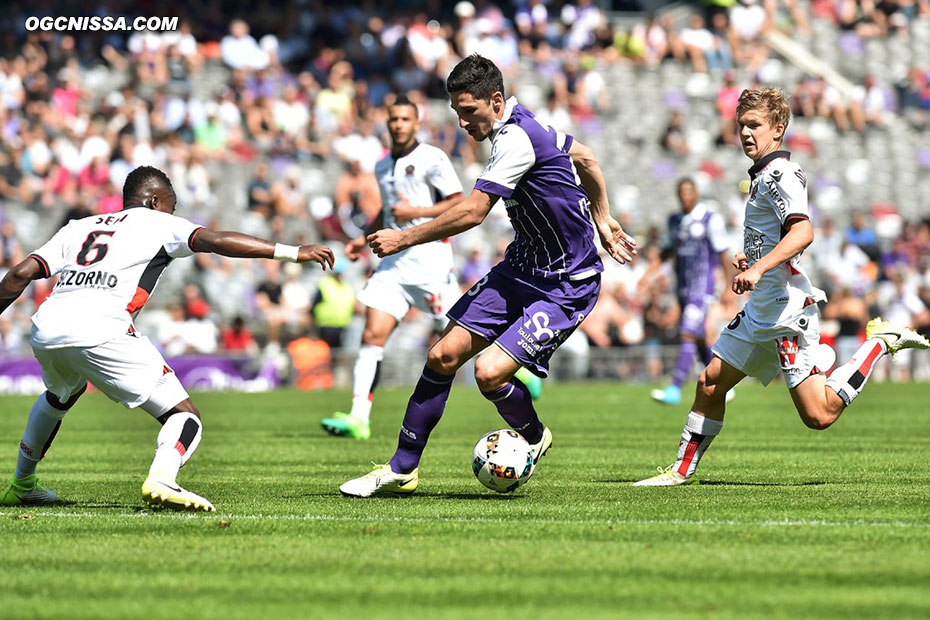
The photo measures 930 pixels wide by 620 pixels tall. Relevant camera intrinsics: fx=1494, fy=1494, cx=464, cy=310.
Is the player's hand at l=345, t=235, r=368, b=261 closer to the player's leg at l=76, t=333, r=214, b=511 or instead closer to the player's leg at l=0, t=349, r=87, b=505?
the player's leg at l=0, t=349, r=87, b=505

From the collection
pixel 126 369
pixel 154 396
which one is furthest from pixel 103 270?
pixel 154 396

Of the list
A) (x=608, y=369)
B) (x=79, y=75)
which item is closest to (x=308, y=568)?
(x=608, y=369)

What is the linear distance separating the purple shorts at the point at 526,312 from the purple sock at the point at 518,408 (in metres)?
0.24

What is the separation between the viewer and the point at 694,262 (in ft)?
61.0

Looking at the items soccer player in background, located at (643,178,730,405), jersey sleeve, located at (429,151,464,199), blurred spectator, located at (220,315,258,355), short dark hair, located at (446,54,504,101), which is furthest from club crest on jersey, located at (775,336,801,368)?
blurred spectator, located at (220,315,258,355)

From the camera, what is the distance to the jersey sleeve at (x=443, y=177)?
1369 centimetres

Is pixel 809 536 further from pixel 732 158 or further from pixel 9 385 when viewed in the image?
pixel 732 158

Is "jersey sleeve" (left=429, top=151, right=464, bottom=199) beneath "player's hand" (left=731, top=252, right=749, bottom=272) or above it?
above

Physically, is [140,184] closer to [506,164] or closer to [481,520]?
[506,164]

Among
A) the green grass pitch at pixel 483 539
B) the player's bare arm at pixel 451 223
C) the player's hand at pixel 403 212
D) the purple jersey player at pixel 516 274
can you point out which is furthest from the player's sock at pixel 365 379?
the player's bare arm at pixel 451 223

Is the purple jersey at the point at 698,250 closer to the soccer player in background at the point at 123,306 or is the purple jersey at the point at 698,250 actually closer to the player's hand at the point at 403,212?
the player's hand at the point at 403,212

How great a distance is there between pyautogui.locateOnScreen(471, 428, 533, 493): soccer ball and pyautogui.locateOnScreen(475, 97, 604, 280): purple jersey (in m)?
1.06

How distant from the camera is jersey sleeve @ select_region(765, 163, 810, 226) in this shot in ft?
29.6

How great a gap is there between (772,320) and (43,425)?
448 cm
